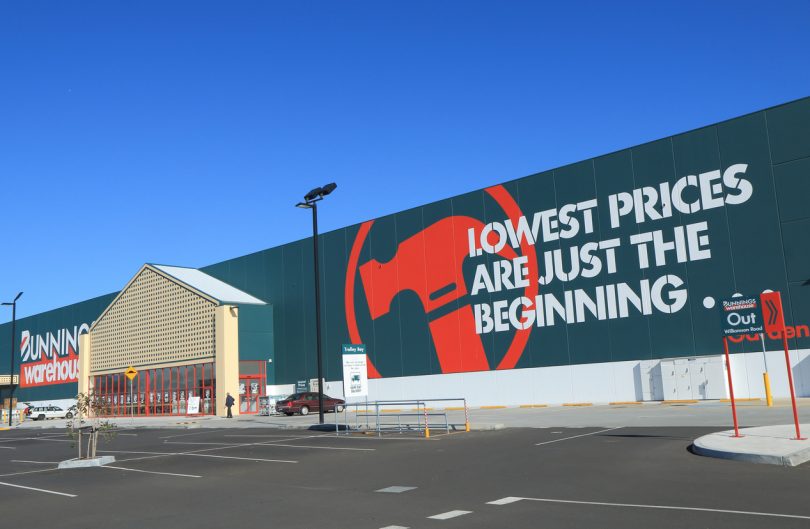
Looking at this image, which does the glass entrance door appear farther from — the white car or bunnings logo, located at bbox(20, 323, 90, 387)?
bunnings logo, located at bbox(20, 323, 90, 387)

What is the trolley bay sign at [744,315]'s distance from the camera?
1603 centimetres

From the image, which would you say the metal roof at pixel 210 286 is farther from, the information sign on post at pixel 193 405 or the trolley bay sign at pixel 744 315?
the trolley bay sign at pixel 744 315

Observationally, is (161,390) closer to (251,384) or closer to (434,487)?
(251,384)

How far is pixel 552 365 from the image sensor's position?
1540 inches

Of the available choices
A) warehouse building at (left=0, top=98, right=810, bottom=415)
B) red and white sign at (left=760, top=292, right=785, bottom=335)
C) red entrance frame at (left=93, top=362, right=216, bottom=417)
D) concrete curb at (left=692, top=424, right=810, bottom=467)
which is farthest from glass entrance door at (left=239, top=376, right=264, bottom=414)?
concrete curb at (left=692, top=424, right=810, bottom=467)

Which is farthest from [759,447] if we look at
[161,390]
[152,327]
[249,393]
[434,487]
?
[152,327]

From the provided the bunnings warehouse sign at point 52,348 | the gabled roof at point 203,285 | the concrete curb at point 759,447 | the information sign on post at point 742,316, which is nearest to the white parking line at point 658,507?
the concrete curb at point 759,447

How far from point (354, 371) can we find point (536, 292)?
1706cm

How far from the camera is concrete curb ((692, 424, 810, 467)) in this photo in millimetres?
12312

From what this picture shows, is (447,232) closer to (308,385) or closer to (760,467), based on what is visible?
(308,385)

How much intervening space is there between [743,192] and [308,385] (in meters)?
30.4

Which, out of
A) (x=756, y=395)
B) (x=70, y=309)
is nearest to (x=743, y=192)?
(x=756, y=395)

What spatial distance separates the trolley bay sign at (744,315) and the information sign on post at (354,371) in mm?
12433

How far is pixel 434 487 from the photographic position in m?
11.9
